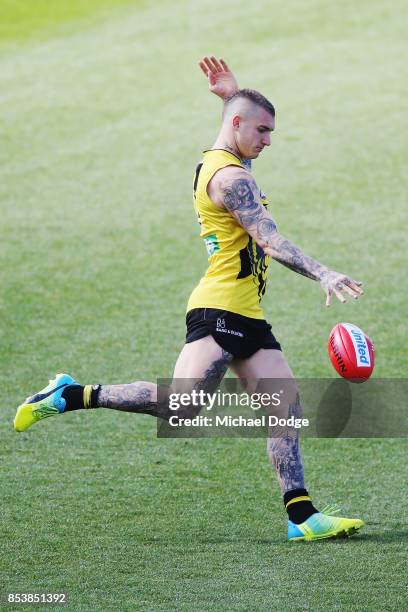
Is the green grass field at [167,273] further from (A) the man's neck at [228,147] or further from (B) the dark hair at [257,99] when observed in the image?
(B) the dark hair at [257,99]

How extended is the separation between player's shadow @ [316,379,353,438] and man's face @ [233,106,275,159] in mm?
2797

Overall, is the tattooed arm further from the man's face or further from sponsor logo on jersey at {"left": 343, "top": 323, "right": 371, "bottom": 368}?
sponsor logo on jersey at {"left": 343, "top": 323, "right": 371, "bottom": 368}

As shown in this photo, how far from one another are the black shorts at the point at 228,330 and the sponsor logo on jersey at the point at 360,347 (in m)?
0.52

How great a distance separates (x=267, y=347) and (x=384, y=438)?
225 centimetres

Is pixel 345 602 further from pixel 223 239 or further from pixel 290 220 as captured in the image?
pixel 290 220

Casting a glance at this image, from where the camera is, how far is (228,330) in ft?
21.2

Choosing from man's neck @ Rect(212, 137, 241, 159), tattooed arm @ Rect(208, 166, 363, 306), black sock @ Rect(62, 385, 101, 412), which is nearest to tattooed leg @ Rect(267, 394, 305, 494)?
tattooed arm @ Rect(208, 166, 363, 306)

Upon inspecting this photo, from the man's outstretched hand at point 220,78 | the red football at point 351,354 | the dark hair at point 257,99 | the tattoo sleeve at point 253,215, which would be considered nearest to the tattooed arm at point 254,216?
the tattoo sleeve at point 253,215

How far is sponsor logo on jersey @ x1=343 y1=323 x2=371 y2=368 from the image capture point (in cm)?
641

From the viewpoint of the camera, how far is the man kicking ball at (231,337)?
6.45 meters

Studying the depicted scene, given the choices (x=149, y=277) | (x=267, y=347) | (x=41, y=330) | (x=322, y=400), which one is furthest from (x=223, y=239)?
(x=149, y=277)

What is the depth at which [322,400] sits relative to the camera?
9.47 m

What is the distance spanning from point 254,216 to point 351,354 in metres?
0.97

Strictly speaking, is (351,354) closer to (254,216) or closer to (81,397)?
(254,216)
